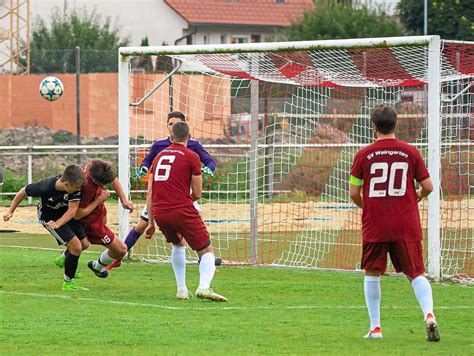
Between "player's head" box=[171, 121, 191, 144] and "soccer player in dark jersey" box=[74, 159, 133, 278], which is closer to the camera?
"player's head" box=[171, 121, 191, 144]

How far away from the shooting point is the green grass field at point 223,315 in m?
8.88

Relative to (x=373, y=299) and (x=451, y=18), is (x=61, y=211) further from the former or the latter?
(x=451, y=18)

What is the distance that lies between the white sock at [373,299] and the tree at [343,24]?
42.7 m

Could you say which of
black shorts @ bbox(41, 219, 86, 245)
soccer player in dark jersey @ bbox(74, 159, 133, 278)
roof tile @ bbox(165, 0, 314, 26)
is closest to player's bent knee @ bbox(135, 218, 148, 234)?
soccer player in dark jersey @ bbox(74, 159, 133, 278)

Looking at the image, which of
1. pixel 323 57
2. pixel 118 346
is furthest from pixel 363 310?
pixel 323 57

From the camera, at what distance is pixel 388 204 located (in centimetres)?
924

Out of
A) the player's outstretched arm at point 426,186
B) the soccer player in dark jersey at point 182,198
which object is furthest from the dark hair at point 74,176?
the player's outstretched arm at point 426,186

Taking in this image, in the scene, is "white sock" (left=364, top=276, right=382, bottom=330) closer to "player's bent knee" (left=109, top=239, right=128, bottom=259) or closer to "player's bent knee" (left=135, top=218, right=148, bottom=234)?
"player's bent knee" (left=109, top=239, right=128, bottom=259)

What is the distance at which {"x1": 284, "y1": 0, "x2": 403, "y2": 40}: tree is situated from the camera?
5203 centimetres

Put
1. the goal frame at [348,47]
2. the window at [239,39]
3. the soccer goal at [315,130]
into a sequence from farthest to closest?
the window at [239,39] → the soccer goal at [315,130] → the goal frame at [348,47]

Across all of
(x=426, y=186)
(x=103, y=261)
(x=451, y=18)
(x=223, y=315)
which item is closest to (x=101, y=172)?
(x=103, y=261)

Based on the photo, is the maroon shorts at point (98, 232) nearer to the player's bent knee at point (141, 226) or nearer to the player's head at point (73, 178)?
the player's head at point (73, 178)

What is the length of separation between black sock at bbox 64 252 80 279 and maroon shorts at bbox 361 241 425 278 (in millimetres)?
4086

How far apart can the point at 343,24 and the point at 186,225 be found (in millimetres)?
41949
